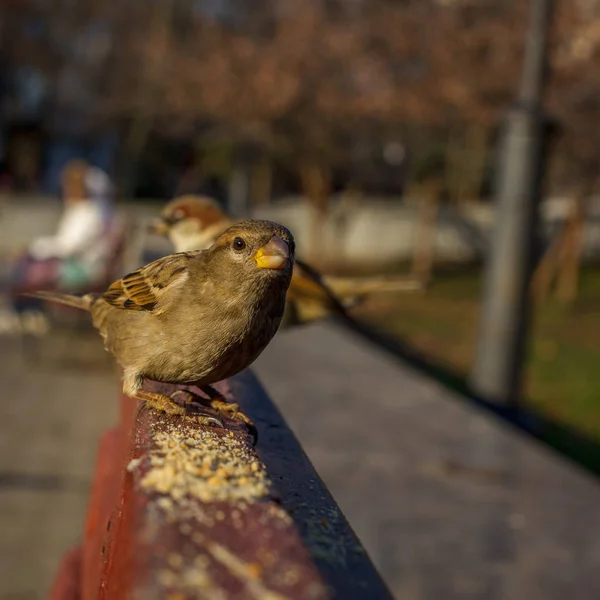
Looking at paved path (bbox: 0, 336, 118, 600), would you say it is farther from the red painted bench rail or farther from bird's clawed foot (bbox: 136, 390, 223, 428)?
the red painted bench rail

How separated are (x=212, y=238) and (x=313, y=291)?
1.76 ft

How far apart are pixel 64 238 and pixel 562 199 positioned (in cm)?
1860

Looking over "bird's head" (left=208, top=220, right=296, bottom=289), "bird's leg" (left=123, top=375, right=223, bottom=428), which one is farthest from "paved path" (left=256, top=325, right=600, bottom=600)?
"bird's head" (left=208, top=220, right=296, bottom=289)

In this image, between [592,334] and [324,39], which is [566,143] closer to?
[592,334]

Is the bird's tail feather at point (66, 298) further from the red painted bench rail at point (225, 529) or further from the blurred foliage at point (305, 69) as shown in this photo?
the blurred foliage at point (305, 69)

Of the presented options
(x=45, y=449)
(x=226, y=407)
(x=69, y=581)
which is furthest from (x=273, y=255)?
(x=45, y=449)

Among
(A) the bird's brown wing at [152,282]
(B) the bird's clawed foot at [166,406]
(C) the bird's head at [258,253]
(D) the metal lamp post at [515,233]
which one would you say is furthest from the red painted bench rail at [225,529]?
(D) the metal lamp post at [515,233]

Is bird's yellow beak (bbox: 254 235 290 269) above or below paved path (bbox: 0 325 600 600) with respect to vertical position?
above

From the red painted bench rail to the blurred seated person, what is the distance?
6790mm

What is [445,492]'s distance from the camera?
4.55m

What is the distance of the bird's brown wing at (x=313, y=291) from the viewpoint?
13.0 ft

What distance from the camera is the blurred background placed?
6695 mm

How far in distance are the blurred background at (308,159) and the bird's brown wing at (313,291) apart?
43cm

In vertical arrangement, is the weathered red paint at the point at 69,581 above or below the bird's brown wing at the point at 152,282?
below
